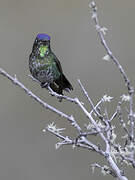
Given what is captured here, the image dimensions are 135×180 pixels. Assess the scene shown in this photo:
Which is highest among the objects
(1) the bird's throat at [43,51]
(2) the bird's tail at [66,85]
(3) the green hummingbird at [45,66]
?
(1) the bird's throat at [43,51]

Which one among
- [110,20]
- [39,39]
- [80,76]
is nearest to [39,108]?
[80,76]

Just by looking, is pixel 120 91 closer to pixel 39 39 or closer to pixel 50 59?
pixel 50 59

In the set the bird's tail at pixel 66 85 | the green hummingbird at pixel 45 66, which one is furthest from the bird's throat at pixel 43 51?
the bird's tail at pixel 66 85

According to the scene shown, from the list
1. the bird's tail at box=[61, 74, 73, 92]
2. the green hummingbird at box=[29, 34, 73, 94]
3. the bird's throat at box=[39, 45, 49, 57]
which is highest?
the bird's throat at box=[39, 45, 49, 57]

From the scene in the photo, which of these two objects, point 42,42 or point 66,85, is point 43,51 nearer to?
point 42,42

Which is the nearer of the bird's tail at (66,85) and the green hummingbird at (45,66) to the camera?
the bird's tail at (66,85)

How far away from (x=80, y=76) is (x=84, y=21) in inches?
13.1

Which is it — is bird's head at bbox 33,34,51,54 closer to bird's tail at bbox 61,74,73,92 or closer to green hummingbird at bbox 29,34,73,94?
green hummingbird at bbox 29,34,73,94

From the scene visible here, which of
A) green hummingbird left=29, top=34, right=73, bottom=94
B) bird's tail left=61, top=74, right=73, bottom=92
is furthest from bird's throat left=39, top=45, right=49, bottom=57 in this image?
bird's tail left=61, top=74, right=73, bottom=92

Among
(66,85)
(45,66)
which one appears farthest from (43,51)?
(66,85)

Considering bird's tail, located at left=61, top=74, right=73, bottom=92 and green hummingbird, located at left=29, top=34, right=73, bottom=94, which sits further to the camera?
green hummingbird, located at left=29, top=34, right=73, bottom=94

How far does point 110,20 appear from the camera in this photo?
2.72m

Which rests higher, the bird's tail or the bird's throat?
the bird's throat

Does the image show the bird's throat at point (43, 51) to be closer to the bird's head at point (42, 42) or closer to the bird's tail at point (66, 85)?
the bird's head at point (42, 42)
